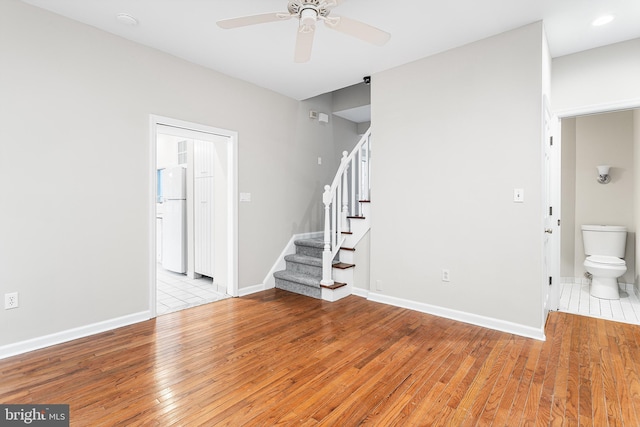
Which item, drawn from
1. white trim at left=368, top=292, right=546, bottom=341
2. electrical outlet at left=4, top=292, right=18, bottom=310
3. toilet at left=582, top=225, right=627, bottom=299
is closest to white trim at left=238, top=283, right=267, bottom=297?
white trim at left=368, top=292, right=546, bottom=341

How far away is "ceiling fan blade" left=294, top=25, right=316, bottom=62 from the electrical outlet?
2.79 meters

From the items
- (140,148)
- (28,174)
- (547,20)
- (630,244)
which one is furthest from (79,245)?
(630,244)

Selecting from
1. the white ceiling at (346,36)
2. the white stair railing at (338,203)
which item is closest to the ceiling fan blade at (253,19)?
the white ceiling at (346,36)

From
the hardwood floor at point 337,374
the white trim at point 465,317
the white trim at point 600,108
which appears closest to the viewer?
the hardwood floor at point 337,374

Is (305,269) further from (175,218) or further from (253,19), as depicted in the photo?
(253,19)

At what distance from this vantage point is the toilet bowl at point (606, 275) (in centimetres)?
366

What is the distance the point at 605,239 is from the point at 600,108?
2033mm

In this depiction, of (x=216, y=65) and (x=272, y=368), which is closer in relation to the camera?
(x=272, y=368)

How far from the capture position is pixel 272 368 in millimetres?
2225

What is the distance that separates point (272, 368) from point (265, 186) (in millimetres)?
2537

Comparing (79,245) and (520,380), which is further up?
(79,245)

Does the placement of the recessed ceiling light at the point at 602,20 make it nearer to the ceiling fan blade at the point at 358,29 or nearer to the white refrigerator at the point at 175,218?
the ceiling fan blade at the point at 358,29

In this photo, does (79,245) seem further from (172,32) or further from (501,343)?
(501,343)

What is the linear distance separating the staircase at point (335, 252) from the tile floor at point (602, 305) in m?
2.37
